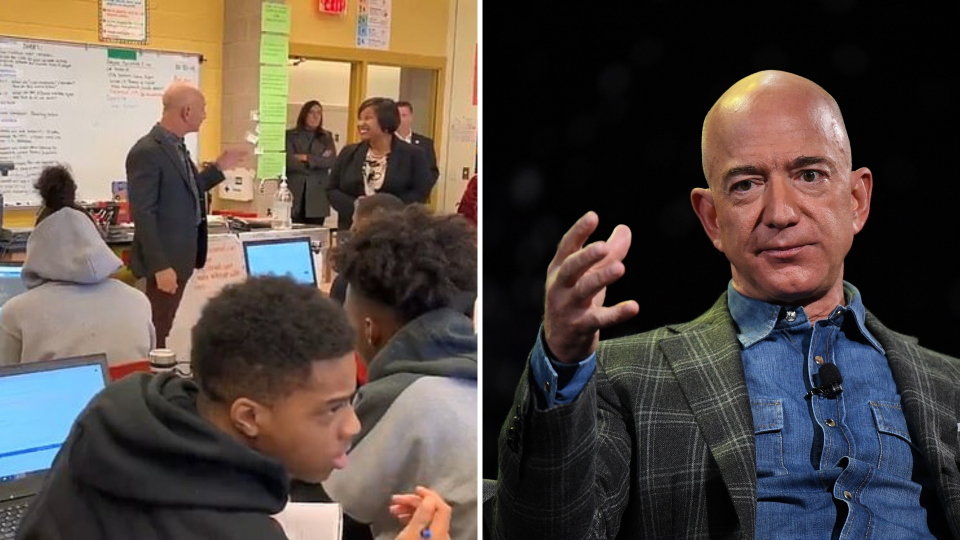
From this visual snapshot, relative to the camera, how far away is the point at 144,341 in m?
1.15

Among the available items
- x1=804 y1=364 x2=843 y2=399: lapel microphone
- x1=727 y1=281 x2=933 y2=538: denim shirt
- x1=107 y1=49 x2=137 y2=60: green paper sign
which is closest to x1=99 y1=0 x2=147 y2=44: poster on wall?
x1=107 y1=49 x2=137 y2=60: green paper sign

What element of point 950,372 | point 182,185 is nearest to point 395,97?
point 182,185

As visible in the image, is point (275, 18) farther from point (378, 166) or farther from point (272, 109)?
point (378, 166)

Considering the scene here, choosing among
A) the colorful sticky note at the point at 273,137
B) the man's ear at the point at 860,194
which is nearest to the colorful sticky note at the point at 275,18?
the colorful sticky note at the point at 273,137

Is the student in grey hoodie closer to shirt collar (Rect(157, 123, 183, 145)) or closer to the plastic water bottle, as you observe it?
the plastic water bottle

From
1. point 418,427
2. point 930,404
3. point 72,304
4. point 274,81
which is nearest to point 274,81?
point 274,81

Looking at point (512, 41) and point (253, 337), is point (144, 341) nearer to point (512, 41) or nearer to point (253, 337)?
point (253, 337)

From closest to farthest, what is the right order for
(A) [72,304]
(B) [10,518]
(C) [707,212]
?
1. (B) [10,518]
2. (A) [72,304]
3. (C) [707,212]

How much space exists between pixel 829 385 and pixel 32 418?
3.08 feet

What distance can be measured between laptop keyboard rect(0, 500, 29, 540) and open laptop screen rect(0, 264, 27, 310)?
Answer: 0.23m

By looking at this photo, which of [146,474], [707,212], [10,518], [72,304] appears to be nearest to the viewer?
[146,474]

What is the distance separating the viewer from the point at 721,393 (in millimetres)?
1251

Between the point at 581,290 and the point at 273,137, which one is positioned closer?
the point at 581,290

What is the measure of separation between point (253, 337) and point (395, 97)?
474mm
